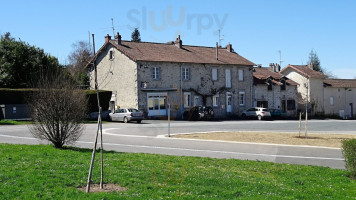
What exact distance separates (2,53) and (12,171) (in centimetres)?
3463

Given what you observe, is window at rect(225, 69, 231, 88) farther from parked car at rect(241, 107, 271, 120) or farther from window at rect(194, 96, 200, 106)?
window at rect(194, 96, 200, 106)

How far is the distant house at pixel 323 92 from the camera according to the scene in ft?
187

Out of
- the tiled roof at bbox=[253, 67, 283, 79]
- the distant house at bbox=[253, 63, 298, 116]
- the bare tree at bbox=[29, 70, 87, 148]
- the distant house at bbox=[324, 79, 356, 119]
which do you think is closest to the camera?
the bare tree at bbox=[29, 70, 87, 148]

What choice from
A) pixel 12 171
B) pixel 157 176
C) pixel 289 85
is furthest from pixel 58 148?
pixel 289 85

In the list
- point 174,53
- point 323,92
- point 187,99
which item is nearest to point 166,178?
point 187,99

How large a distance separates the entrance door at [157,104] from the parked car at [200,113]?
2651mm

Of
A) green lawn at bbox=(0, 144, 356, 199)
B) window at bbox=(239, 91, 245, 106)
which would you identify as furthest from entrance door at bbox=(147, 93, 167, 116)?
green lawn at bbox=(0, 144, 356, 199)

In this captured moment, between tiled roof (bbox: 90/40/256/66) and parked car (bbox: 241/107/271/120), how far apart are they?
5977 millimetres

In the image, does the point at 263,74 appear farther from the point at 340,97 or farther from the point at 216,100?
the point at 340,97

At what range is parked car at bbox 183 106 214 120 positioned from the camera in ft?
135

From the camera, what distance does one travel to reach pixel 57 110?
13.7 m

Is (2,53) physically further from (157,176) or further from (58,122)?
(157,176)

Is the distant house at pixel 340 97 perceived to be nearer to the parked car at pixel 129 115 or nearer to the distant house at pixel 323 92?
the distant house at pixel 323 92

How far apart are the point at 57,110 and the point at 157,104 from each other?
92.8 feet
